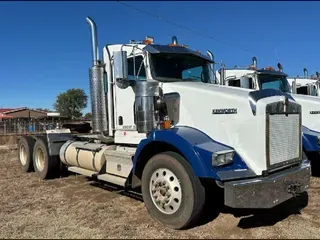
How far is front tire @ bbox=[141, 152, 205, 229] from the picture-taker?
4.64m

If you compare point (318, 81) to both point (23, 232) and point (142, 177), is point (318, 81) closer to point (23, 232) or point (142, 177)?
point (142, 177)

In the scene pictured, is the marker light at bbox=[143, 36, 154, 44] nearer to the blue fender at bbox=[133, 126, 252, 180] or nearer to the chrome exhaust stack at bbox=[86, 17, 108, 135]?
the chrome exhaust stack at bbox=[86, 17, 108, 135]

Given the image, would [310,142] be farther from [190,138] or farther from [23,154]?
[23,154]

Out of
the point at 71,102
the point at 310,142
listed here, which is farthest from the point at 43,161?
the point at 71,102

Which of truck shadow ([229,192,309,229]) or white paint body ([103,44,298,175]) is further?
truck shadow ([229,192,309,229])

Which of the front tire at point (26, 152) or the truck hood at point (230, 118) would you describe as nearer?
the truck hood at point (230, 118)

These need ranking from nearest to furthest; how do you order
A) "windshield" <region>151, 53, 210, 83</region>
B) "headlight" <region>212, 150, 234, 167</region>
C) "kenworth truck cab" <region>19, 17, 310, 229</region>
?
"headlight" <region>212, 150, 234, 167</region> < "kenworth truck cab" <region>19, 17, 310, 229</region> < "windshield" <region>151, 53, 210, 83</region>

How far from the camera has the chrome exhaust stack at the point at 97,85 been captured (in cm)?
725

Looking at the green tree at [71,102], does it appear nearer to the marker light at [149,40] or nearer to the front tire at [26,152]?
the front tire at [26,152]

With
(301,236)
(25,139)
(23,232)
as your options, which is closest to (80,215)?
(23,232)

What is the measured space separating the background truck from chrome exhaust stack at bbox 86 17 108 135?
2281 mm

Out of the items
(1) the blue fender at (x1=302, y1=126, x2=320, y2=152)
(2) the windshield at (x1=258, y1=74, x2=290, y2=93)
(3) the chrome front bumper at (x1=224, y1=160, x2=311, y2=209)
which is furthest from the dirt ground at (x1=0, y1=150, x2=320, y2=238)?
(2) the windshield at (x1=258, y1=74, x2=290, y2=93)

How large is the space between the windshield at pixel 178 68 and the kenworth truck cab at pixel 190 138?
0.06 feet

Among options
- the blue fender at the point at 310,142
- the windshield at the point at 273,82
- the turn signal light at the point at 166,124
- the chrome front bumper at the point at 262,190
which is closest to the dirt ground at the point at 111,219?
the chrome front bumper at the point at 262,190
